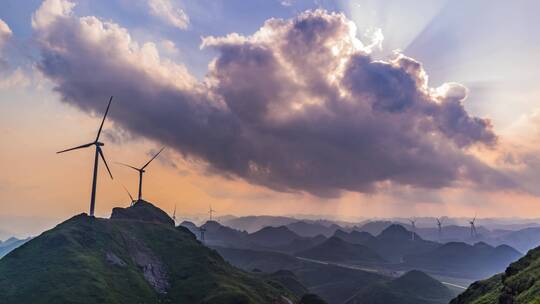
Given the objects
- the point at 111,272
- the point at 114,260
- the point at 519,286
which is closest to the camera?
the point at 519,286

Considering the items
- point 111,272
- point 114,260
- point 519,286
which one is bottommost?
point 111,272

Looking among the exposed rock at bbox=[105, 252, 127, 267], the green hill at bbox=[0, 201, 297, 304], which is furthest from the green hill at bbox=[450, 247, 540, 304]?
the exposed rock at bbox=[105, 252, 127, 267]

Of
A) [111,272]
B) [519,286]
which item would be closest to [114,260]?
[111,272]

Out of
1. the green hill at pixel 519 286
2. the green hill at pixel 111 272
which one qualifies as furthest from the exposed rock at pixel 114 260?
the green hill at pixel 519 286

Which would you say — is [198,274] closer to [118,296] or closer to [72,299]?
[118,296]

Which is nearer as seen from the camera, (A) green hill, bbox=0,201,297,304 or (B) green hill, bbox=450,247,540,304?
(B) green hill, bbox=450,247,540,304

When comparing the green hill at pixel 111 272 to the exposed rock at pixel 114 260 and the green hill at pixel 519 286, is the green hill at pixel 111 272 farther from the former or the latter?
the green hill at pixel 519 286

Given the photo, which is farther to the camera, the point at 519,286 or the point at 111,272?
the point at 111,272

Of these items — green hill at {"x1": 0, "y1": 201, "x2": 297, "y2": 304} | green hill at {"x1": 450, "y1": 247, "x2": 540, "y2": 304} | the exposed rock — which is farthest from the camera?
the exposed rock

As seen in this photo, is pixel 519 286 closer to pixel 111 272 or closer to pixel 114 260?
pixel 111 272

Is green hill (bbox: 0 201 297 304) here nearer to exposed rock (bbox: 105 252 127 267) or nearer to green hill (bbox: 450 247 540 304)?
exposed rock (bbox: 105 252 127 267)
